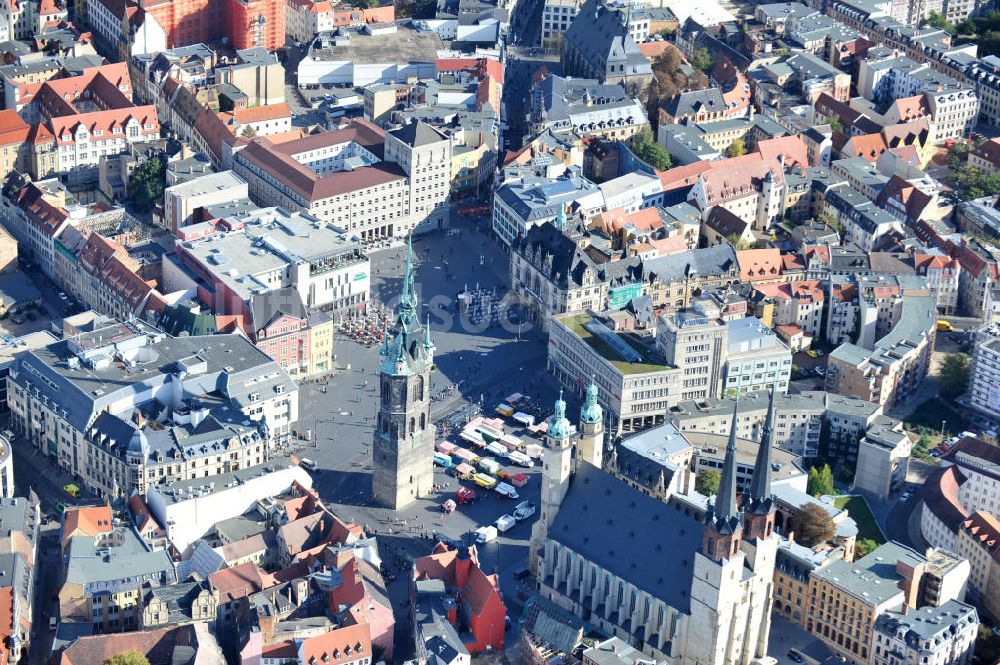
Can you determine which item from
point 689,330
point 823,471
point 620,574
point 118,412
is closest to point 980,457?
point 823,471

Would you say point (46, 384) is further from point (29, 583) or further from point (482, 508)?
point (482, 508)

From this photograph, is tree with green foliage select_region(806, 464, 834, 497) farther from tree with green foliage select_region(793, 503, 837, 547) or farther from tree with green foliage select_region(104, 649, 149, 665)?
tree with green foliage select_region(104, 649, 149, 665)

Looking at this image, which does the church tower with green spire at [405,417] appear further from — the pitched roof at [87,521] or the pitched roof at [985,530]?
the pitched roof at [985,530]

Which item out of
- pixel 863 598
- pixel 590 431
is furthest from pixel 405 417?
pixel 863 598

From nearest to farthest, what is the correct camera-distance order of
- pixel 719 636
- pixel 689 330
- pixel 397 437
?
pixel 719 636, pixel 397 437, pixel 689 330

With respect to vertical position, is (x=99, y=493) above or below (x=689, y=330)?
below

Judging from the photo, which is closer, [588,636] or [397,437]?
[588,636]

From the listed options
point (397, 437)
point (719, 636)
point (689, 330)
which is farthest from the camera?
point (689, 330)
